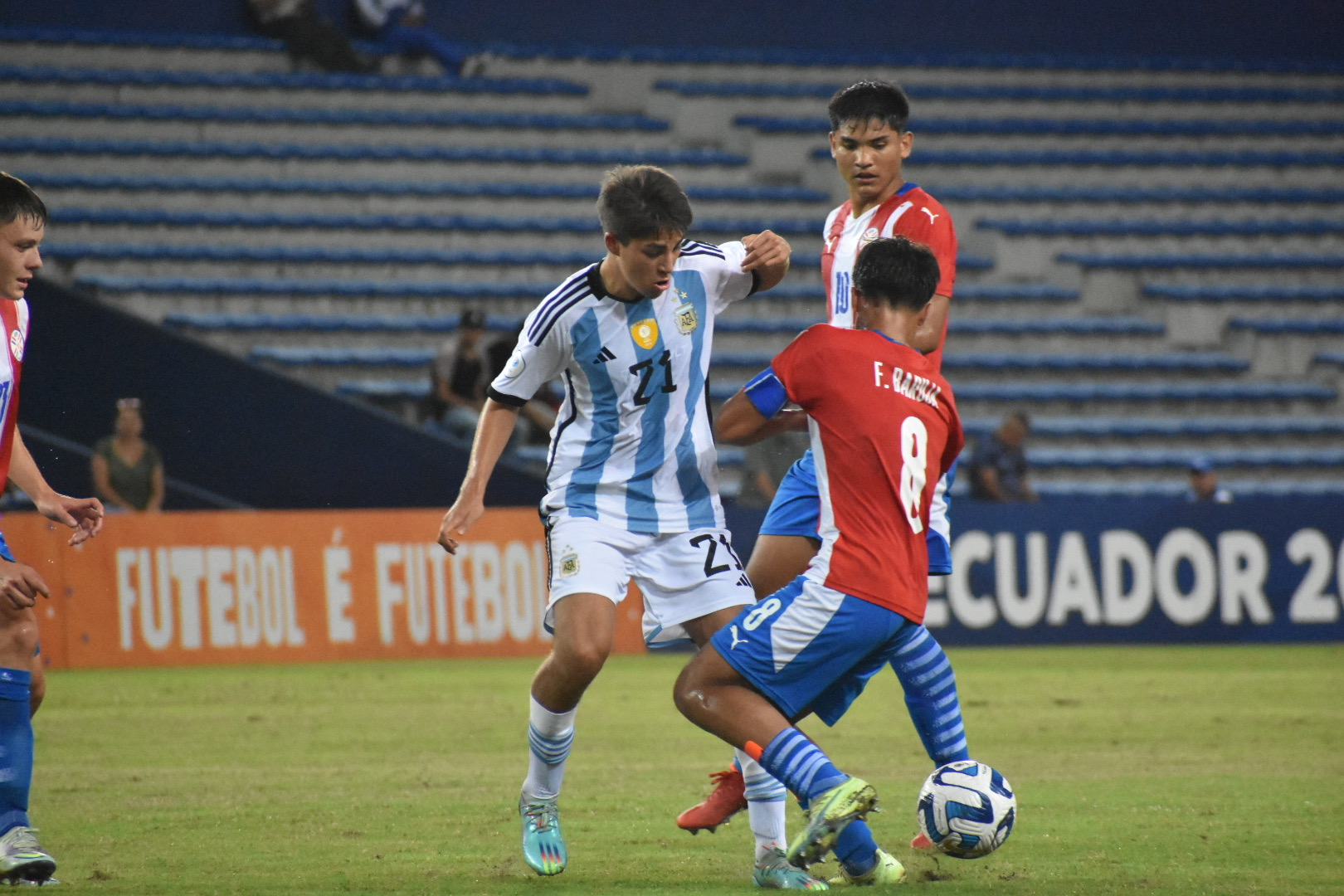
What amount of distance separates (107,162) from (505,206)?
416 centimetres

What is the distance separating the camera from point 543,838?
477 centimetres

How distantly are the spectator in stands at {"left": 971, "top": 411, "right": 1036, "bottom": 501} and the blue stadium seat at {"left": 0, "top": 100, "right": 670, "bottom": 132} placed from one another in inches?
278

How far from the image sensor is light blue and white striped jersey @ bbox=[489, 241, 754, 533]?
15.8 ft

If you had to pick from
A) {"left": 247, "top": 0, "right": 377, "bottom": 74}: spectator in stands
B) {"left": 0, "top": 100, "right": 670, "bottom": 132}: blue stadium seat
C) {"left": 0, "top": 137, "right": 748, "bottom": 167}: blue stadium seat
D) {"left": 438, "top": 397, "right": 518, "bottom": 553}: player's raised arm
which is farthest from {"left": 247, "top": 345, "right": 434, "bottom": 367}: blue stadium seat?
{"left": 438, "top": 397, "right": 518, "bottom": 553}: player's raised arm

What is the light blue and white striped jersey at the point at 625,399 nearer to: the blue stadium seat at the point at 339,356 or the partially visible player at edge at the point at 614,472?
the partially visible player at edge at the point at 614,472

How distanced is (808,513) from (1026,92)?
1684cm

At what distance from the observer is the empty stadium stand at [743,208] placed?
16.3 meters

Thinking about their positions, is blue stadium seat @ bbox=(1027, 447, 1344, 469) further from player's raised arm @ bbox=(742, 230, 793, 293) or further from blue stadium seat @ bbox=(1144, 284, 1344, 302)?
player's raised arm @ bbox=(742, 230, 793, 293)

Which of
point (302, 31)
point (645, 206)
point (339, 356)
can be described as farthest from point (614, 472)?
point (302, 31)

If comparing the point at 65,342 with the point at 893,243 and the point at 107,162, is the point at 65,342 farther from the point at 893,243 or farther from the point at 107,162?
the point at 893,243

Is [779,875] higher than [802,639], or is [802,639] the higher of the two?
[802,639]

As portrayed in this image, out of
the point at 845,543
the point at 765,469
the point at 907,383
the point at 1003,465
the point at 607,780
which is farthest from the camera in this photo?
the point at 1003,465

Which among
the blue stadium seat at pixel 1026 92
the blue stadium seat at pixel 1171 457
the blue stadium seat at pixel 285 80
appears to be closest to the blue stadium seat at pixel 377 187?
the blue stadium seat at pixel 285 80

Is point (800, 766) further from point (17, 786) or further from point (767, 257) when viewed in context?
point (17, 786)
